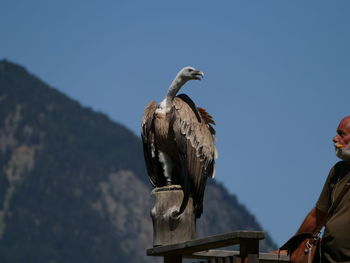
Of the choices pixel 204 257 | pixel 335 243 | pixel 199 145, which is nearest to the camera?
pixel 335 243

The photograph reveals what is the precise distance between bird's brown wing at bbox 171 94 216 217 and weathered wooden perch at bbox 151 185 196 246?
0.78 ft

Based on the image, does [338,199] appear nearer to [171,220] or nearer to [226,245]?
[226,245]

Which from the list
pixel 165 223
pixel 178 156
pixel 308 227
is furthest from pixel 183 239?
pixel 308 227

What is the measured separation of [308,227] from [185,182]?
3195mm

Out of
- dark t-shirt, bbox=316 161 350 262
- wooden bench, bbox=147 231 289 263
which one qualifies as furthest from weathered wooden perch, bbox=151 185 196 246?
dark t-shirt, bbox=316 161 350 262

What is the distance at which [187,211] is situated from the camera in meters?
12.1

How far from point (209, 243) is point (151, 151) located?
3237mm

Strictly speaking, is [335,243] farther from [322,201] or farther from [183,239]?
[183,239]

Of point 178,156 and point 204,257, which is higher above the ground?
Result: point 178,156

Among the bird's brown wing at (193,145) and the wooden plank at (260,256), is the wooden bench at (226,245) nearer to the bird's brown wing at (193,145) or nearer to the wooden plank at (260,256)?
the wooden plank at (260,256)

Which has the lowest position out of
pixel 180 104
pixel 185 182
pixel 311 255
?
pixel 311 255

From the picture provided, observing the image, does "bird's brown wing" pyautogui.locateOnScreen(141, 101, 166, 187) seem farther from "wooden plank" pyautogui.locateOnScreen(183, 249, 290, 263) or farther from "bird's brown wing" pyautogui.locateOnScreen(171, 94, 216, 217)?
"wooden plank" pyautogui.locateOnScreen(183, 249, 290, 263)

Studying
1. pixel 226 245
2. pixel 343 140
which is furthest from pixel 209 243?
pixel 343 140

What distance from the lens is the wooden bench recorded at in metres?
9.27
